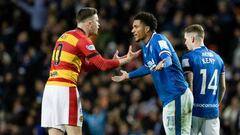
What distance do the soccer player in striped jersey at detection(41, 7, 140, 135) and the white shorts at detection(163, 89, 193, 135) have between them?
3.28 ft

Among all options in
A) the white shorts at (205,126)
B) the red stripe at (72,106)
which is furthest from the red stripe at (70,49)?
the white shorts at (205,126)

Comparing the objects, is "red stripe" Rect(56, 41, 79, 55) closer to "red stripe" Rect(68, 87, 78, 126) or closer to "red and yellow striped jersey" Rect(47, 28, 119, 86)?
"red and yellow striped jersey" Rect(47, 28, 119, 86)

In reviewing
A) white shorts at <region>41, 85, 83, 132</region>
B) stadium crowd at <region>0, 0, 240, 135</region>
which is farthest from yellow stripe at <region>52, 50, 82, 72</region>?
stadium crowd at <region>0, 0, 240, 135</region>

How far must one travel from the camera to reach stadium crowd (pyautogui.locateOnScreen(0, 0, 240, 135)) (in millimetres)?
15891

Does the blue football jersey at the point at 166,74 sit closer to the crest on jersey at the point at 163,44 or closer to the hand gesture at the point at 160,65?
the crest on jersey at the point at 163,44

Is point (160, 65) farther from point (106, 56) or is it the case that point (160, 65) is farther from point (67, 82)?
point (106, 56)

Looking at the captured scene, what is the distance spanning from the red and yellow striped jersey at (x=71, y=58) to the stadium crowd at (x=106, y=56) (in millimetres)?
5336

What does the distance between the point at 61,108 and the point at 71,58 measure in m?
0.70

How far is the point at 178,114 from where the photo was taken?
31.1ft

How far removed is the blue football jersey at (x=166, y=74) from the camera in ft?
31.0

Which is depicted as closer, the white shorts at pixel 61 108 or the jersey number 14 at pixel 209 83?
the white shorts at pixel 61 108

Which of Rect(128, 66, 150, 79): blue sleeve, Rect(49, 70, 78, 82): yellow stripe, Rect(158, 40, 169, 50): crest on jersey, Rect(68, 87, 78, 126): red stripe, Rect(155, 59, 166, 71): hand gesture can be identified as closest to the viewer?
Rect(155, 59, 166, 71): hand gesture

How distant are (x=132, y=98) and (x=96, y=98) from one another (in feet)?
3.43

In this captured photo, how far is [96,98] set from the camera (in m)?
17.0
